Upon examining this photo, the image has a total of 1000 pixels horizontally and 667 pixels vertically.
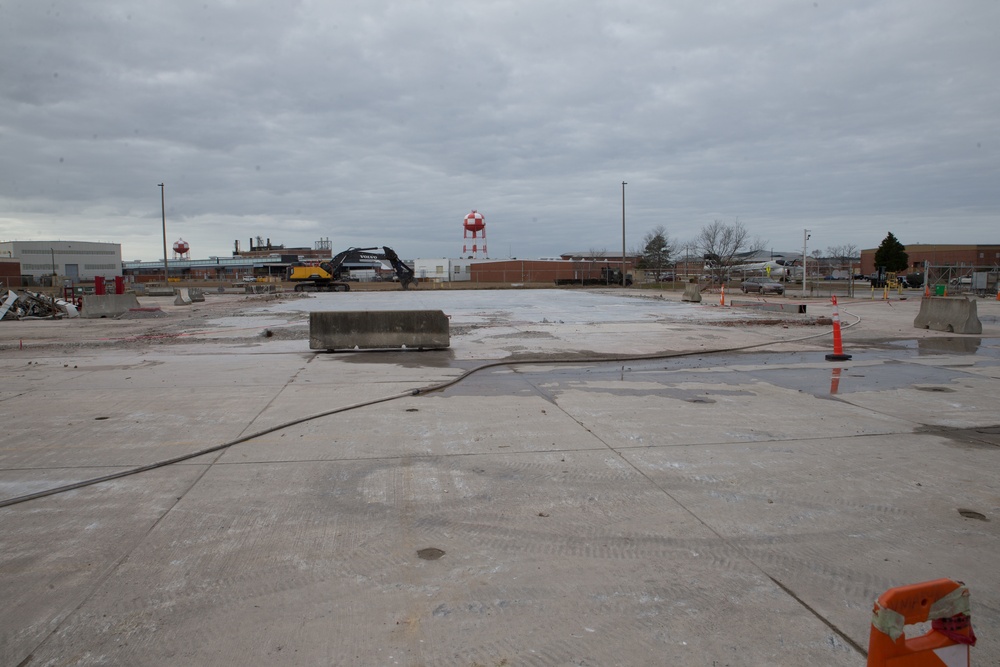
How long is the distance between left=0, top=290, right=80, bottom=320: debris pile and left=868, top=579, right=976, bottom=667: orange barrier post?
101 feet

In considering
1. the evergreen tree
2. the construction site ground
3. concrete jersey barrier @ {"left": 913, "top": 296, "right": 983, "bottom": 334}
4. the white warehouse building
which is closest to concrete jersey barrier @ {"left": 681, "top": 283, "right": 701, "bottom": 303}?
concrete jersey barrier @ {"left": 913, "top": 296, "right": 983, "bottom": 334}

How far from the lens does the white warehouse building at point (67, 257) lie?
114938 millimetres

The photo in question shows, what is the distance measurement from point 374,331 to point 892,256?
99855 millimetres

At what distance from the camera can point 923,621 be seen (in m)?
2.24

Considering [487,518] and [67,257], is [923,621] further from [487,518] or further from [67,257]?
[67,257]

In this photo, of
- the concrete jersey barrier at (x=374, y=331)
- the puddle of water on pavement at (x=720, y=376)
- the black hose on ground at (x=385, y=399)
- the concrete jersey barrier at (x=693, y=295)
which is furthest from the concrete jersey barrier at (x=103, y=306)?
the concrete jersey barrier at (x=693, y=295)

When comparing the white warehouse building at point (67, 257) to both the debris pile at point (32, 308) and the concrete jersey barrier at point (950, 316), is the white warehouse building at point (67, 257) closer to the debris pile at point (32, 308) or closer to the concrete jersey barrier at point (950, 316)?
the debris pile at point (32, 308)

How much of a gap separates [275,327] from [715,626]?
19774 millimetres

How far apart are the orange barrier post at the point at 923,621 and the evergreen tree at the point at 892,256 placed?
106 m

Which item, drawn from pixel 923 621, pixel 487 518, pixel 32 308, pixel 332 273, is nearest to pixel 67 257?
pixel 332 273

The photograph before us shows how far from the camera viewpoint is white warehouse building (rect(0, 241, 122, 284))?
114938 mm

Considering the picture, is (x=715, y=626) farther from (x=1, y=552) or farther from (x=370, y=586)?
(x=1, y=552)

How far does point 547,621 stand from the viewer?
3.65 metres

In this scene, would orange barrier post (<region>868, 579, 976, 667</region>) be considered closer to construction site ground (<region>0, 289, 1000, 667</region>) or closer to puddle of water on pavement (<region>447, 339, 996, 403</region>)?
construction site ground (<region>0, 289, 1000, 667</region>)
